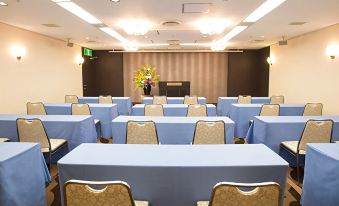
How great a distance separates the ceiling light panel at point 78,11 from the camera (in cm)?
455

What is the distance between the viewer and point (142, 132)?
3.44m

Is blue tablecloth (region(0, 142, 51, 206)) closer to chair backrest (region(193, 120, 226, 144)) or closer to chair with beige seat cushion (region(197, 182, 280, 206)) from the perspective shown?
chair with beige seat cushion (region(197, 182, 280, 206))

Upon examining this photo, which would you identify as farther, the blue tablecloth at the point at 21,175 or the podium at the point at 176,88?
the podium at the point at 176,88

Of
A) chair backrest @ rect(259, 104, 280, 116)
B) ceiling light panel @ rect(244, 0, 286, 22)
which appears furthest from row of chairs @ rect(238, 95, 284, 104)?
ceiling light panel @ rect(244, 0, 286, 22)

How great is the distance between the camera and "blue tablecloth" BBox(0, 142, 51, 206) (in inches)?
87.4

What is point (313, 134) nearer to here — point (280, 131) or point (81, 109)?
point (280, 131)

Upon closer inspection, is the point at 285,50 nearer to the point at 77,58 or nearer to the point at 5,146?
the point at 77,58

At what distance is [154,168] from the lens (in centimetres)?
197

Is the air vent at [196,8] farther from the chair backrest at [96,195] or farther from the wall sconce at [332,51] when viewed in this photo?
the chair backrest at [96,195]

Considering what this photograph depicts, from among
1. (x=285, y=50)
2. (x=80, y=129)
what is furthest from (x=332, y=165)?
(x=285, y=50)

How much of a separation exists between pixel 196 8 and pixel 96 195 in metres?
4.01

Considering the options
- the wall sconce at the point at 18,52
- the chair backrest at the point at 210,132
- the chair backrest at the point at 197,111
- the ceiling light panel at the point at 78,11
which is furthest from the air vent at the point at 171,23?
the wall sconce at the point at 18,52

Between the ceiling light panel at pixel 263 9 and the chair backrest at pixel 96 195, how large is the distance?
13.4 feet

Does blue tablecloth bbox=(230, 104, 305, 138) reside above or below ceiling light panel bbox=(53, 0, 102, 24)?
below
